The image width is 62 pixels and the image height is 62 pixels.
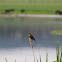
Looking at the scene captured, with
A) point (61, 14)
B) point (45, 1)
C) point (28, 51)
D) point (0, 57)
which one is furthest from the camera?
point (45, 1)

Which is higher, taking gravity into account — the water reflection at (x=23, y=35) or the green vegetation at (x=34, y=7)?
the water reflection at (x=23, y=35)

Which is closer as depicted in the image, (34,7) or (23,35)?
(23,35)

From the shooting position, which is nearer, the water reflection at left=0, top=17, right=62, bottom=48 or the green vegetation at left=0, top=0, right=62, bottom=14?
the water reflection at left=0, top=17, right=62, bottom=48

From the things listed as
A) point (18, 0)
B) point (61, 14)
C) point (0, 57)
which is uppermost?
point (0, 57)

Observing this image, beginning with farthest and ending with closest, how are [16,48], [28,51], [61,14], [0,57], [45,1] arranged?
[45,1] < [61,14] < [16,48] < [28,51] < [0,57]

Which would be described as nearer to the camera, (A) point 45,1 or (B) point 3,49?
(B) point 3,49

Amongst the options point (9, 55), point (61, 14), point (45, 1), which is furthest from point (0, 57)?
point (45, 1)

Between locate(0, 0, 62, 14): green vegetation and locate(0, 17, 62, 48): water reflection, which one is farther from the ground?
locate(0, 17, 62, 48): water reflection

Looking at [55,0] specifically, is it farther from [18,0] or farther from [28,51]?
[28,51]

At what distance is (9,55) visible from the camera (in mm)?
6422

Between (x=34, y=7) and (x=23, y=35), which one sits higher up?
(x=23, y=35)

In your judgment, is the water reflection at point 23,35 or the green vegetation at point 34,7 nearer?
the water reflection at point 23,35

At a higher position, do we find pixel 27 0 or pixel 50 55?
pixel 50 55

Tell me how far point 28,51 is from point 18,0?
3714 cm
